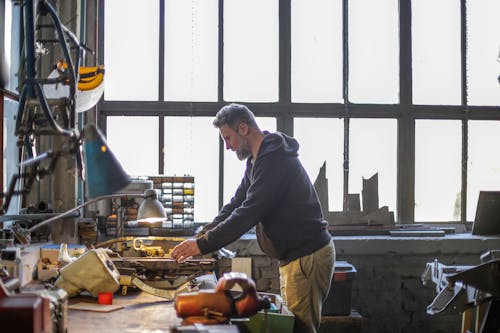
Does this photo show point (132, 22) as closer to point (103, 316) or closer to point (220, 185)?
point (220, 185)

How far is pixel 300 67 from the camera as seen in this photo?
223 inches

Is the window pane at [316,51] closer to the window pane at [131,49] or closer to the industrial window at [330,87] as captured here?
the industrial window at [330,87]

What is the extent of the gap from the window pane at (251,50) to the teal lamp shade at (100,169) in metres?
3.53

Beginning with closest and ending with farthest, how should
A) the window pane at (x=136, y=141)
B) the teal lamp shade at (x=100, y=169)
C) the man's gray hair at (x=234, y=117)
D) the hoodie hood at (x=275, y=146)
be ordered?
the teal lamp shade at (x=100, y=169)
the hoodie hood at (x=275, y=146)
the man's gray hair at (x=234, y=117)
the window pane at (x=136, y=141)

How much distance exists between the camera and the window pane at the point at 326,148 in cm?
560

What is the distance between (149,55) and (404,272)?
A: 313 centimetres

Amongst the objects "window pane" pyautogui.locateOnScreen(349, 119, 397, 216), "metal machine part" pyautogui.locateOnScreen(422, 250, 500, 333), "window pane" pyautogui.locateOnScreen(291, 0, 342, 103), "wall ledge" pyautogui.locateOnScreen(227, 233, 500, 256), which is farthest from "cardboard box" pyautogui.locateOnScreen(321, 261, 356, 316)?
"window pane" pyautogui.locateOnScreen(291, 0, 342, 103)

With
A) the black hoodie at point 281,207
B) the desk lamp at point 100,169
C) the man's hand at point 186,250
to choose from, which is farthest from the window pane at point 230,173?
the desk lamp at point 100,169

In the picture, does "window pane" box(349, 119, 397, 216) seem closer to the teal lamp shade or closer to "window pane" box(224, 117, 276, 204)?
"window pane" box(224, 117, 276, 204)

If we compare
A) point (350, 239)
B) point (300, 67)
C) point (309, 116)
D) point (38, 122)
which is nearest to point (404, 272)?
point (350, 239)

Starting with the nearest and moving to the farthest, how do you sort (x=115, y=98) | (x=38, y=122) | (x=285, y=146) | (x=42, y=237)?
(x=38, y=122), (x=285, y=146), (x=42, y=237), (x=115, y=98)

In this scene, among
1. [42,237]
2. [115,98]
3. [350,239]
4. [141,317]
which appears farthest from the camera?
[115,98]

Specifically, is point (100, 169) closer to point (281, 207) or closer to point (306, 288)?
point (281, 207)

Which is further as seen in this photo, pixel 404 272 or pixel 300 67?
pixel 300 67
